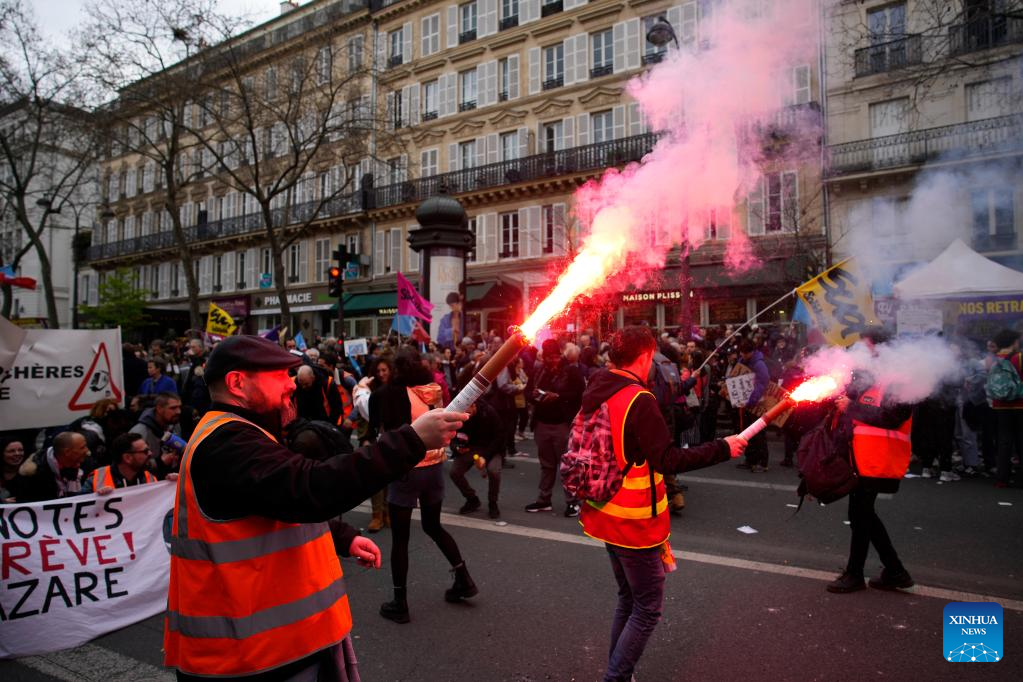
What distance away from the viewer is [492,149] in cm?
2788

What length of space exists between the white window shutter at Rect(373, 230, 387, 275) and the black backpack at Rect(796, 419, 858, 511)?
94.4 ft

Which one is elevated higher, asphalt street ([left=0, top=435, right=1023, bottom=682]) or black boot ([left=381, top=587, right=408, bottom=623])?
black boot ([left=381, top=587, right=408, bottom=623])

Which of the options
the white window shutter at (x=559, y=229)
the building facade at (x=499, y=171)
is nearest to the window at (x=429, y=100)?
the building facade at (x=499, y=171)

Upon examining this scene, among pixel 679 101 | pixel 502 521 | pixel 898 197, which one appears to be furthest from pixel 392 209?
pixel 502 521

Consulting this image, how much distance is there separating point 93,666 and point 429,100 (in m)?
30.1

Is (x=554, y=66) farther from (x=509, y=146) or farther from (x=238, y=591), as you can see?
(x=238, y=591)

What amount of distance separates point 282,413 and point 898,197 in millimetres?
19795

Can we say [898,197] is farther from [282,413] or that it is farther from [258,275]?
[258,275]

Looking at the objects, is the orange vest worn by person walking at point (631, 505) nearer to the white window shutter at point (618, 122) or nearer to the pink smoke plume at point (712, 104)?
the pink smoke plume at point (712, 104)

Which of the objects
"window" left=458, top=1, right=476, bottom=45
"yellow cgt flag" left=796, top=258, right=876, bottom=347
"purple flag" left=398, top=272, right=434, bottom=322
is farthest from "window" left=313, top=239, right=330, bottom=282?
"yellow cgt flag" left=796, top=258, right=876, bottom=347

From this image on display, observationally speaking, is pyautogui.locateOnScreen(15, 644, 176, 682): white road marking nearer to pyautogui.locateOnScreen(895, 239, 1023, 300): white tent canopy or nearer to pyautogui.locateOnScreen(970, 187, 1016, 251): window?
pyautogui.locateOnScreen(895, 239, 1023, 300): white tent canopy

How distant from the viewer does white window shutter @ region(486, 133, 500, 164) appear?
27766 mm

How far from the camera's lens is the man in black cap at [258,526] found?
1.72m

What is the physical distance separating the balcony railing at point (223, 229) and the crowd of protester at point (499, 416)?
19.8m
